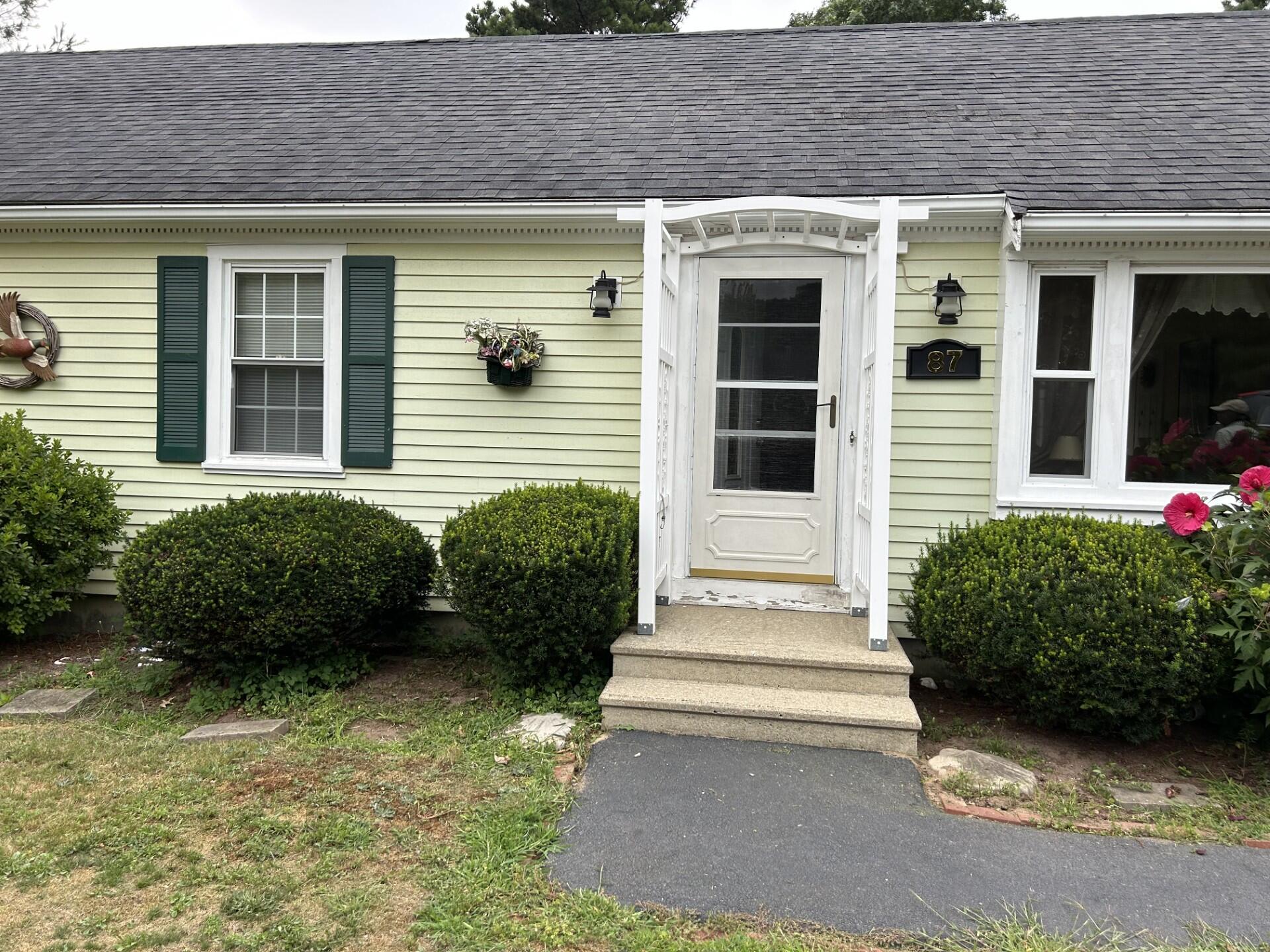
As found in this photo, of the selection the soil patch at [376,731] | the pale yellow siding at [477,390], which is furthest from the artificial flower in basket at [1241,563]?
the soil patch at [376,731]

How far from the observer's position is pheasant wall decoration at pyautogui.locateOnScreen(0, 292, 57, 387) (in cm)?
599

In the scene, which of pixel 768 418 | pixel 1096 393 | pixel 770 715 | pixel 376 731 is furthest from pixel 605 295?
pixel 1096 393

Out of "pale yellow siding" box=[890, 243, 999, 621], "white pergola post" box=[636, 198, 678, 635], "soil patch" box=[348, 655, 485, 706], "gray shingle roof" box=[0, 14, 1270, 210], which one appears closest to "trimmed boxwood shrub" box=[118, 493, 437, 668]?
"soil patch" box=[348, 655, 485, 706]

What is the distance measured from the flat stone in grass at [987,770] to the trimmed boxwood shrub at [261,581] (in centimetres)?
302

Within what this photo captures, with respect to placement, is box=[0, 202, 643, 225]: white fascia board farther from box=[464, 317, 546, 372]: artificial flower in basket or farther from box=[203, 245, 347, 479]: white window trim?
box=[464, 317, 546, 372]: artificial flower in basket

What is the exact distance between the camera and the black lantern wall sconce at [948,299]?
5.05m

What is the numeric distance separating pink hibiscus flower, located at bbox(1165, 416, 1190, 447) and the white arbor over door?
5.96 feet

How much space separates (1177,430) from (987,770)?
256 centimetres

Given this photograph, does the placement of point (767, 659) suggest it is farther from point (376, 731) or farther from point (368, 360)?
point (368, 360)

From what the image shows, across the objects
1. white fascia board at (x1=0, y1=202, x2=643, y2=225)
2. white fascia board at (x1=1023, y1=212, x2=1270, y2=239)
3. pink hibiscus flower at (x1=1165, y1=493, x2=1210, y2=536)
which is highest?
white fascia board at (x1=0, y1=202, x2=643, y2=225)

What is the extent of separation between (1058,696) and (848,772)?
1.10 m

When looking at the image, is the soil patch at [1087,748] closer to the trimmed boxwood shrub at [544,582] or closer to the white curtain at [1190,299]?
Answer: the trimmed boxwood shrub at [544,582]

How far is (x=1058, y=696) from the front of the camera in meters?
4.07

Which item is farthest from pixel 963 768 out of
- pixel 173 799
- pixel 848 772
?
pixel 173 799
